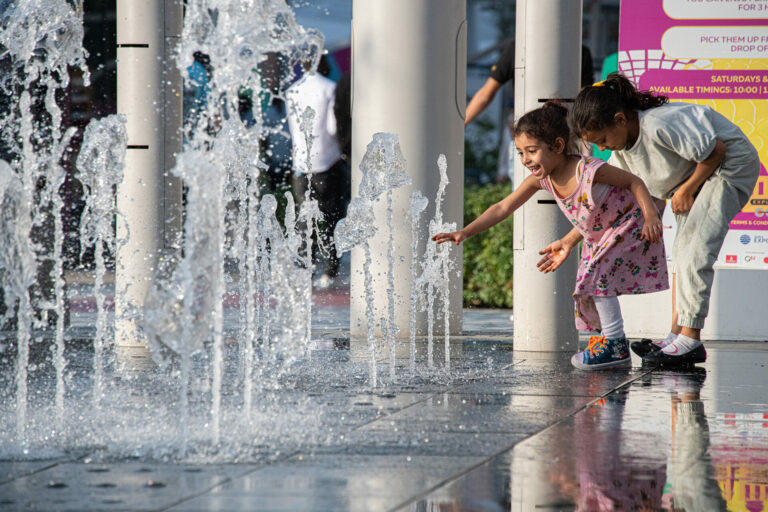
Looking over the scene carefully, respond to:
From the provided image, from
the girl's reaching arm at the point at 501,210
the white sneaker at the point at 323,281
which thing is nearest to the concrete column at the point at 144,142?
the girl's reaching arm at the point at 501,210

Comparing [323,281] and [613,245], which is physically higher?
[613,245]

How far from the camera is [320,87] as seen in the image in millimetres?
10750

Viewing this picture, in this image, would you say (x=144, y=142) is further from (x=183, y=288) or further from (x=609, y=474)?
(x=609, y=474)

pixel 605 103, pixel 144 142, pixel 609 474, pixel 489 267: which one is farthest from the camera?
pixel 489 267

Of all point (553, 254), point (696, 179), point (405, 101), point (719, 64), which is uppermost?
point (719, 64)

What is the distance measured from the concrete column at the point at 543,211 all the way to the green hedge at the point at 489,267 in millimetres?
3818

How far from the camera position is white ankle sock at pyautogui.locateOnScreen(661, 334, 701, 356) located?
5594 millimetres

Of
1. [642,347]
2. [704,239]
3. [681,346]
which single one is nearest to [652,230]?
[704,239]

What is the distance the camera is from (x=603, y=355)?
18.0 ft

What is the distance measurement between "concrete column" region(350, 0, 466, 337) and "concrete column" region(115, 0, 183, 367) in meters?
1.08

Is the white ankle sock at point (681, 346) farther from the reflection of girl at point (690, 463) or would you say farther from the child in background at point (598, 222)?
the reflection of girl at point (690, 463)

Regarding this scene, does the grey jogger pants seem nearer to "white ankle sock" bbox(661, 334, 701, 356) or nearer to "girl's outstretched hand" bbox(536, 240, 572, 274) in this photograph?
"white ankle sock" bbox(661, 334, 701, 356)

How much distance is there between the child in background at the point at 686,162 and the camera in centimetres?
547

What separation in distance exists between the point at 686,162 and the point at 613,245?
0.54m
